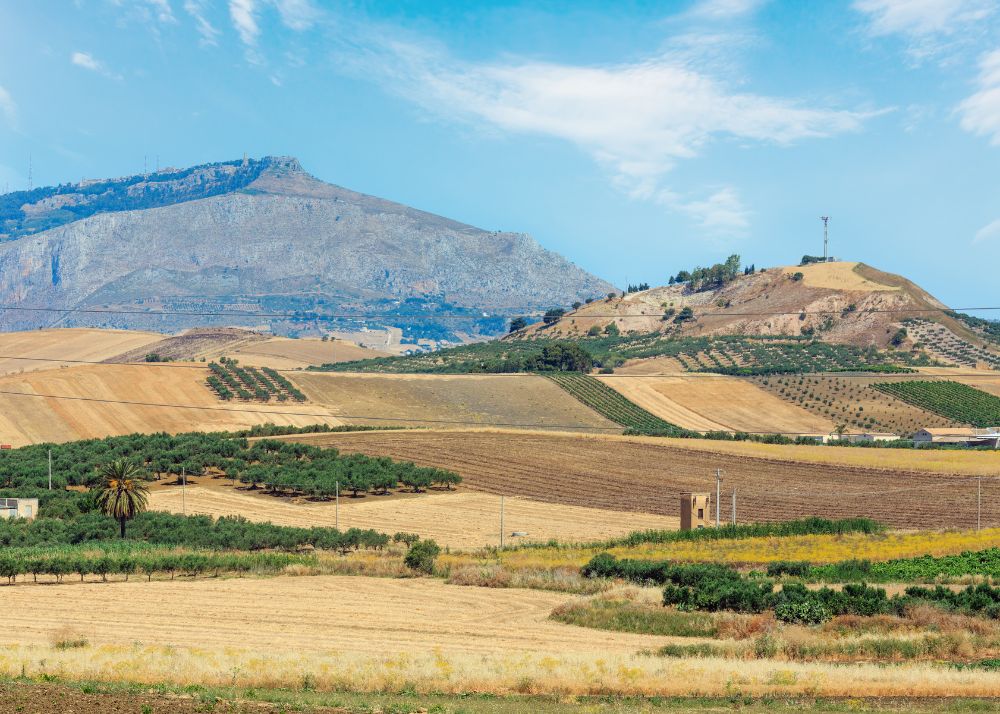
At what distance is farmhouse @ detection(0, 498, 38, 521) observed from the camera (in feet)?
244

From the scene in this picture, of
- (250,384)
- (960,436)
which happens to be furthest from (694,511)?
(250,384)

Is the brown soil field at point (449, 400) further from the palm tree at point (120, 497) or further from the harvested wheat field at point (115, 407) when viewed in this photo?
the palm tree at point (120, 497)

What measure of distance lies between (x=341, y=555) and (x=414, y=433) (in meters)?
43.5

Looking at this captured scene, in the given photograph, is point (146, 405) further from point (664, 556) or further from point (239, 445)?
point (664, 556)

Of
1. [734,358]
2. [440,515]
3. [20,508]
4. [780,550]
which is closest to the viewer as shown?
[780,550]

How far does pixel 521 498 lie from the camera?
83.4m

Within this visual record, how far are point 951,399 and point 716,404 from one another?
27202mm

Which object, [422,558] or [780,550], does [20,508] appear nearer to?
[422,558]

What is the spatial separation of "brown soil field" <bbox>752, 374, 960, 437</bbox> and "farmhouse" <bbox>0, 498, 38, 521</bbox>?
83.6 meters

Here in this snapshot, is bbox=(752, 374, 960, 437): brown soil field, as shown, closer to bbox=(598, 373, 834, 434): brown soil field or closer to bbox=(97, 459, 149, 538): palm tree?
bbox=(598, 373, 834, 434): brown soil field

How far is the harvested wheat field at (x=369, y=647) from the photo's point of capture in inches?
1208

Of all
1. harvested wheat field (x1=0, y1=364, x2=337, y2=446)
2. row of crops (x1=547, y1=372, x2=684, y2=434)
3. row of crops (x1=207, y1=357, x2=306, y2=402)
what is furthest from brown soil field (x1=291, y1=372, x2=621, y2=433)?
harvested wheat field (x1=0, y1=364, x2=337, y2=446)

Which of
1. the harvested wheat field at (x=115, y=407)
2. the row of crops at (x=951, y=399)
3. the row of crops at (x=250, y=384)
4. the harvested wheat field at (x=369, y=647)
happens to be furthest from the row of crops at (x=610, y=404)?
the harvested wheat field at (x=369, y=647)

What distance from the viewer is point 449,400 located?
131375 mm
